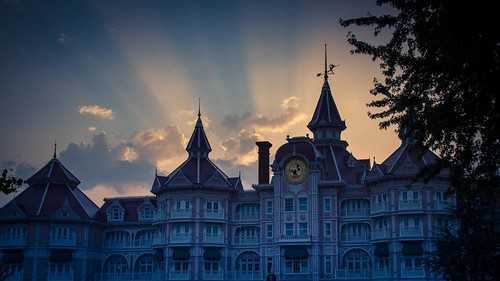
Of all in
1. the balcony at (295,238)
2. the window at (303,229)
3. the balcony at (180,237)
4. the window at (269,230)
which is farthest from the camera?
the window at (269,230)

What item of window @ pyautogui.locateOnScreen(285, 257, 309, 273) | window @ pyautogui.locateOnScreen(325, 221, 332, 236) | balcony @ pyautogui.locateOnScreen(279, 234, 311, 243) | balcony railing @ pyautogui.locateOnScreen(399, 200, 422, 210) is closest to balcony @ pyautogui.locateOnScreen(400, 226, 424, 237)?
balcony railing @ pyautogui.locateOnScreen(399, 200, 422, 210)

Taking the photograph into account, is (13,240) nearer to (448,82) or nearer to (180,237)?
(180,237)

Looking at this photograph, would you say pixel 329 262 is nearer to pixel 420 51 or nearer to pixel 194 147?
pixel 194 147

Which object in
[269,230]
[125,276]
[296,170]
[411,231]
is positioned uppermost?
[296,170]

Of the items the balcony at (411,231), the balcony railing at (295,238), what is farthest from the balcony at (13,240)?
the balcony at (411,231)

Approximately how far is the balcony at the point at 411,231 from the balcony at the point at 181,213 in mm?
23446

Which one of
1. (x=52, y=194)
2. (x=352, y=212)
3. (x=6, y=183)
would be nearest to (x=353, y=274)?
(x=352, y=212)

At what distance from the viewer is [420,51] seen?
25281 millimetres

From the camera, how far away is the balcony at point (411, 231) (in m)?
70.8

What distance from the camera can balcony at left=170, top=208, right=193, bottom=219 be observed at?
78.9 meters

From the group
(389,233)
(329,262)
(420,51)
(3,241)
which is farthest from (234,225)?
(420,51)

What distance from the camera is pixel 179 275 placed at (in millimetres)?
78188

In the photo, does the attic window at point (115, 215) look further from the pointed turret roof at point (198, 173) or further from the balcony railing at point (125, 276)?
the pointed turret roof at point (198, 173)

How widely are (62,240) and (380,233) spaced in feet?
121
